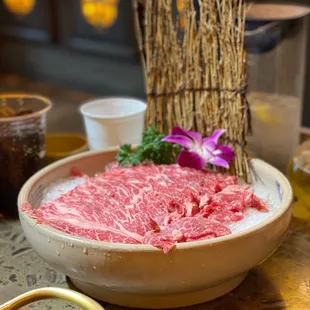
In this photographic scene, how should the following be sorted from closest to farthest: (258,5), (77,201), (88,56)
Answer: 1. (77,201)
2. (258,5)
3. (88,56)

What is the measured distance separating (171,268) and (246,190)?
0.26 m

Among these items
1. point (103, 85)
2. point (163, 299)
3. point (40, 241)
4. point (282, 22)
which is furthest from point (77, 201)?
point (103, 85)

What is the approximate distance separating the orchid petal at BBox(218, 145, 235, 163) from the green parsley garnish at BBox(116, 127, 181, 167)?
0.29 ft

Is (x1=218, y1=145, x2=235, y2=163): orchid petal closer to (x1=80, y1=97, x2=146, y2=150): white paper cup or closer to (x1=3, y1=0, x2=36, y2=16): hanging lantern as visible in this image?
(x1=80, y1=97, x2=146, y2=150): white paper cup

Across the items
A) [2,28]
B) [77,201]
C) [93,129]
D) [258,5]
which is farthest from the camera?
[2,28]

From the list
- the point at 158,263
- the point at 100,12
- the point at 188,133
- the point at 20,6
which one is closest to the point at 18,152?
the point at 188,133

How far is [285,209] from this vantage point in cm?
86

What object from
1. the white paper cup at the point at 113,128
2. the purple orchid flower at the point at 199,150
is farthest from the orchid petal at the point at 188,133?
the white paper cup at the point at 113,128

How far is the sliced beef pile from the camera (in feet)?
2.72

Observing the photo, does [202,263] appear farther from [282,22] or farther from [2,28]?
[2,28]

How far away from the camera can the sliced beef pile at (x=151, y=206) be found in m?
0.83

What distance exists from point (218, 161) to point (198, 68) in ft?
0.61

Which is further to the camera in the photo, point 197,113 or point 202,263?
point 197,113

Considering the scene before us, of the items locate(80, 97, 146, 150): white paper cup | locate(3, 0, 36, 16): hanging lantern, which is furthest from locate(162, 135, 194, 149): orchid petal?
locate(3, 0, 36, 16): hanging lantern
